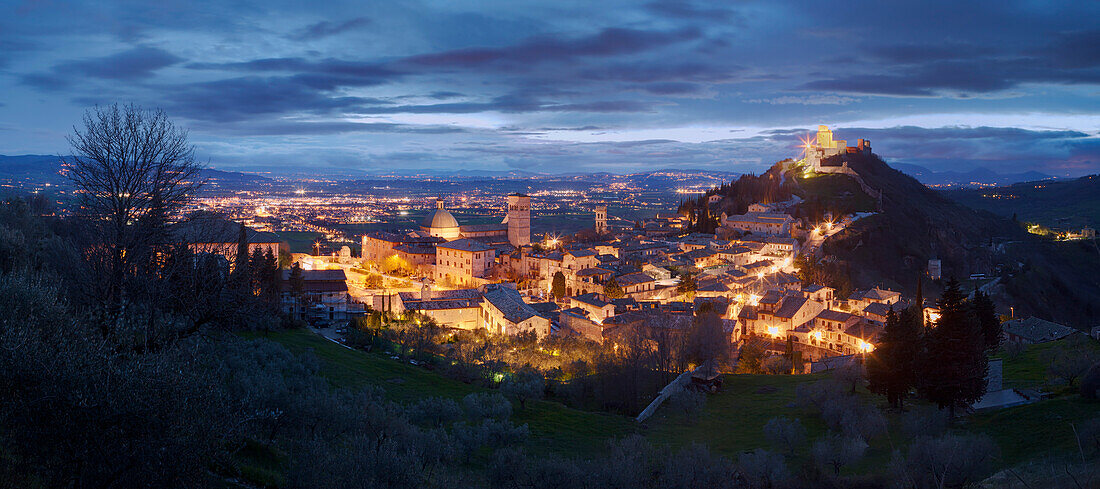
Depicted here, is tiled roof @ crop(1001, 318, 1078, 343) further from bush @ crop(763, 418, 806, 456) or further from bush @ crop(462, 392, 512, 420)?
bush @ crop(462, 392, 512, 420)

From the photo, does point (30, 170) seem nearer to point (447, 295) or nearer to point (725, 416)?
point (447, 295)

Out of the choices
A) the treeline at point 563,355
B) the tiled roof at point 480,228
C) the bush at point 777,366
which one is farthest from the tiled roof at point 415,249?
the bush at point 777,366

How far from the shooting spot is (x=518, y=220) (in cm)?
7894

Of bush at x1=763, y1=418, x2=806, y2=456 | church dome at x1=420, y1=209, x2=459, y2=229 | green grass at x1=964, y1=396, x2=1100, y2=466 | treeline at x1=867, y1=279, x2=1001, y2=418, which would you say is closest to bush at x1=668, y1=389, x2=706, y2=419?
bush at x1=763, y1=418, x2=806, y2=456

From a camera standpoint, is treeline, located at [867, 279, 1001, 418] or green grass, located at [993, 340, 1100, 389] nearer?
treeline, located at [867, 279, 1001, 418]

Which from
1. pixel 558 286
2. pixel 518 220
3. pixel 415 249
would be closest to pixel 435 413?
pixel 558 286

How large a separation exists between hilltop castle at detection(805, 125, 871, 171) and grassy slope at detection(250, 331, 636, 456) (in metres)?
104

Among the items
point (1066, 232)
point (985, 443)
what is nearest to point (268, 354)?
point (985, 443)

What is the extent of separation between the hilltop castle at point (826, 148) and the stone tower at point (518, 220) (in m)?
65.6

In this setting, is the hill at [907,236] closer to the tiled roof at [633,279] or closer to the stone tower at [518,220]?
the tiled roof at [633,279]

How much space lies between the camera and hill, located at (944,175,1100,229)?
151 meters

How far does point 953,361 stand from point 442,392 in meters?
21.3

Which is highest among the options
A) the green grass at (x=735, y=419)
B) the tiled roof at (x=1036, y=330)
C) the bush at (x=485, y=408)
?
the bush at (x=485, y=408)

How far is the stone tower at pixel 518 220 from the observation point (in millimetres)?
77375
